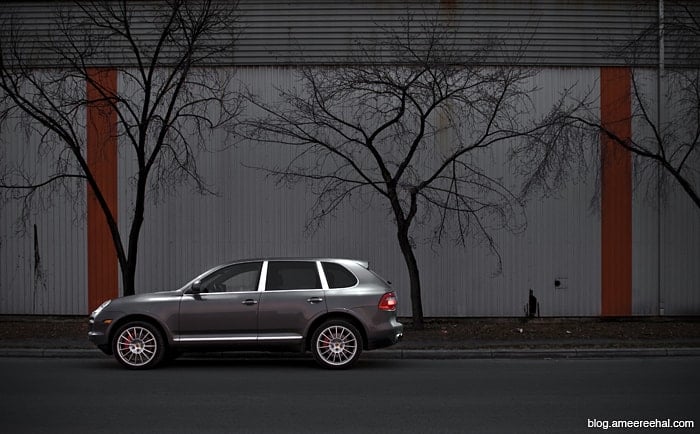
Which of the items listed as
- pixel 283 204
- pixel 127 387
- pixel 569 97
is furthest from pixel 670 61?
pixel 127 387

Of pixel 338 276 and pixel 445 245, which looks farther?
pixel 445 245

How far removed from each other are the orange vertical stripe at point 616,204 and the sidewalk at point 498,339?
663mm

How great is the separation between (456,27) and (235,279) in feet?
30.8

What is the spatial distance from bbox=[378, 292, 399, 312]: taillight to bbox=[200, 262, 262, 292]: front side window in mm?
1899

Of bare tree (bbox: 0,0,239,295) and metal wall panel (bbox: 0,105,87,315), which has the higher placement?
bare tree (bbox: 0,0,239,295)

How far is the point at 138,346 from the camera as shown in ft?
36.5

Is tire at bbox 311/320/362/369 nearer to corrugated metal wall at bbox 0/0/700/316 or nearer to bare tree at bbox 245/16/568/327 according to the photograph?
bare tree at bbox 245/16/568/327

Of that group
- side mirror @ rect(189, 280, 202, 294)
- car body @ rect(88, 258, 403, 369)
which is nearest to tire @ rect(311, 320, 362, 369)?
car body @ rect(88, 258, 403, 369)

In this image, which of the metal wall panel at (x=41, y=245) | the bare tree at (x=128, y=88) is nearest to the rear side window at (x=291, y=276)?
the bare tree at (x=128, y=88)

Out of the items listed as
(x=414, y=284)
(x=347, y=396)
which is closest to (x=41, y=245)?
(x=414, y=284)

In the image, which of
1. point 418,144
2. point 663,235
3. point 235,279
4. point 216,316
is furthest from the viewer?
point 663,235

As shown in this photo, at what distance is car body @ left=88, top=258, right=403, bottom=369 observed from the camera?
438 inches

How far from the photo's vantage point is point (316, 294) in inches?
442

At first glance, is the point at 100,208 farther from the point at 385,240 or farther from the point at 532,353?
the point at 532,353
